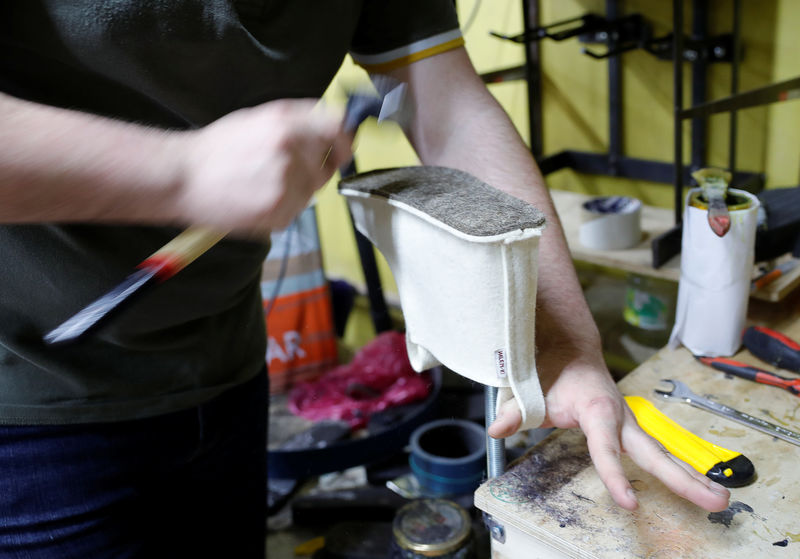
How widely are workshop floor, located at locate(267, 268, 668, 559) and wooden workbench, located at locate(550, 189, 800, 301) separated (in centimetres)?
26

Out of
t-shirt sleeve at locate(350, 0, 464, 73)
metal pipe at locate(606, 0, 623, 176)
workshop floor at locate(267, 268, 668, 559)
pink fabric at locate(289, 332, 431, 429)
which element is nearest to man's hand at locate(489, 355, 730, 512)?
t-shirt sleeve at locate(350, 0, 464, 73)

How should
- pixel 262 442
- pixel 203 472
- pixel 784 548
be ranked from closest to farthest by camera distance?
pixel 784 548, pixel 203 472, pixel 262 442

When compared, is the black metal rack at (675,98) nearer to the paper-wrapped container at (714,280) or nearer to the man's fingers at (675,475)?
the paper-wrapped container at (714,280)

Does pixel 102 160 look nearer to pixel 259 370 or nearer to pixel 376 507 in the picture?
pixel 259 370

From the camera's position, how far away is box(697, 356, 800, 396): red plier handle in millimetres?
827

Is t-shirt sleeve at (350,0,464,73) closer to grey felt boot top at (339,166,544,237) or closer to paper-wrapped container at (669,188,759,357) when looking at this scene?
grey felt boot top at (339,166,544,237)

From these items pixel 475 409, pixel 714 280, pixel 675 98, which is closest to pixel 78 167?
pixel 714 280

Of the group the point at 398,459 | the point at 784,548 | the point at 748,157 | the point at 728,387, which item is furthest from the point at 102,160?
the point at 748,157

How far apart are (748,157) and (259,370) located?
1.42 metres

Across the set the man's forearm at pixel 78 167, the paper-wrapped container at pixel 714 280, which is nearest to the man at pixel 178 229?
the man's forearm at pixel 78 167

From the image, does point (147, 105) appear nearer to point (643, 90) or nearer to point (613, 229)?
point (613, 229)

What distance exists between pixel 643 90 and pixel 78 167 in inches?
67.2

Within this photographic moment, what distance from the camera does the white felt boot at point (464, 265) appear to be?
55cm

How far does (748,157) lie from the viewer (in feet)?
5.74
